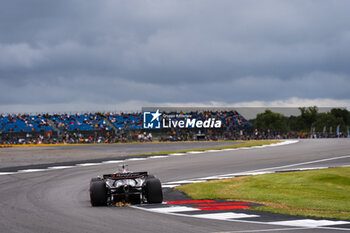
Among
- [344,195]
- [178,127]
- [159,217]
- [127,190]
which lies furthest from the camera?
[178,127]

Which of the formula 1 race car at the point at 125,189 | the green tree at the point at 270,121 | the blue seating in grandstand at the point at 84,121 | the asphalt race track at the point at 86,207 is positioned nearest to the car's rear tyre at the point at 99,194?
the formula 1 race car at the point at 125,189

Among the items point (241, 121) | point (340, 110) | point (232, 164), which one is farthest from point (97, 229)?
point (340, 110)

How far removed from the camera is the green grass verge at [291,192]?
10884 mm

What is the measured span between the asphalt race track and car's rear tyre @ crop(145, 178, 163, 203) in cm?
88

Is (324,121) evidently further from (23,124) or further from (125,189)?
(125,189)

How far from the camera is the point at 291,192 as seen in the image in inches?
574

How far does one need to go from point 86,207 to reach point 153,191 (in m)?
1.79

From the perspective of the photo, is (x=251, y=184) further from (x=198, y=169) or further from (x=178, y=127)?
(x=178, y=127)

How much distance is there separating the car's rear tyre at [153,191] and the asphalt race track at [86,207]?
876mm

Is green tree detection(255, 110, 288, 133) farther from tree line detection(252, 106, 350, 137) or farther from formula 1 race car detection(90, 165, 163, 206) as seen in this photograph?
formula 1 race car detection(90, 165, 163, 206)

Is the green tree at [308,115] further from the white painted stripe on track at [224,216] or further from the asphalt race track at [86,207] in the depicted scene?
the white painted stripe on track at [224,216]

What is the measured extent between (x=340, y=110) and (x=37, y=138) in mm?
85670

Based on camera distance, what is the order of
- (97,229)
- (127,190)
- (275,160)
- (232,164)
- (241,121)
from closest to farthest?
(97,229) < (127,190) < (232,164) < (275,160) < (241,121)

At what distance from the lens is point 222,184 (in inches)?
645
